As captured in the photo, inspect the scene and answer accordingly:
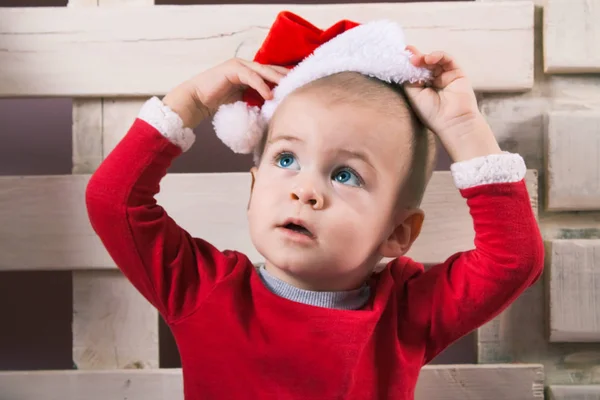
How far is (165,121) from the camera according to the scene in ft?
2.60

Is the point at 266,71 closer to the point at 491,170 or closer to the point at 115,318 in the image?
the point at 491,170

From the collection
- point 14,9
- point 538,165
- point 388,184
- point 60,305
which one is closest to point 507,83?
point 538,165

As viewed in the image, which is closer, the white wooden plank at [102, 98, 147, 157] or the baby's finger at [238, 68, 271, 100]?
the baby's finger at [238, 68, 271, 100]

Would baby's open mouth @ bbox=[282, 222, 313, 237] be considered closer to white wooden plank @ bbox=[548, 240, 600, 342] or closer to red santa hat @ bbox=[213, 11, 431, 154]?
red santa hat @ bbox=[213, 11, 431, 154]

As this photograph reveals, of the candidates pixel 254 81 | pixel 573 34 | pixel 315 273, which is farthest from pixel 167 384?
pixel 573 34

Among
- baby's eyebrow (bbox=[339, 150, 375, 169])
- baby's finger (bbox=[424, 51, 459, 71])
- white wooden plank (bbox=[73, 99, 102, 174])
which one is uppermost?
baby's finger (bbox=[424, 51, 459, 71])

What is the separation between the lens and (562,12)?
3.34 feet

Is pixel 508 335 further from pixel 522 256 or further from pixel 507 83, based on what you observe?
pixel 507 83

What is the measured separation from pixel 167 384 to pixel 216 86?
1.66 ft

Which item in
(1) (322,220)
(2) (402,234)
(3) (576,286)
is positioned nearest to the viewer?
(1) (322,220)

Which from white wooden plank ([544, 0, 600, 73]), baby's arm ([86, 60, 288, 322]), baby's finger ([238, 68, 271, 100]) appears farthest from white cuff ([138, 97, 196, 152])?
white wooden plank ([544, 0, 600, 73])

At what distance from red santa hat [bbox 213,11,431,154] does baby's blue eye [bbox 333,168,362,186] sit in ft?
0.43

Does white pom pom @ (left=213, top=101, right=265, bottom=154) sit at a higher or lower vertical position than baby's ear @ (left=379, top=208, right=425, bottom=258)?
higher

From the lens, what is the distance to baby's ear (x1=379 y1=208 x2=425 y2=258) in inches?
32.2
